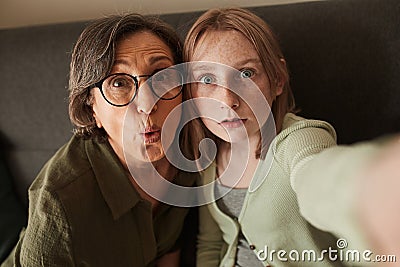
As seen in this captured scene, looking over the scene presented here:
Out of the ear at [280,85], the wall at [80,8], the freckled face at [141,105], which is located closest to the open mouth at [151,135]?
the freckled face at [141,105]

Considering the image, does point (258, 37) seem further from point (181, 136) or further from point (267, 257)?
point (267, 257)

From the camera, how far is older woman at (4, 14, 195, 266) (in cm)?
91

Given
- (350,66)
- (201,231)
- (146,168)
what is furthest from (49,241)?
(350,66)

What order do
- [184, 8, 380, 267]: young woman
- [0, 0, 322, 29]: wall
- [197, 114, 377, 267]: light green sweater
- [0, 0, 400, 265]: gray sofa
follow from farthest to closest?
[0, 0, 322, 29]: wall
[0, 0, 400, 265]: gray sofa
[184, 8, 380, 267]: young woman
[197, 114, 377, 267]: light green sweater

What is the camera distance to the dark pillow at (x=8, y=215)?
1299mm

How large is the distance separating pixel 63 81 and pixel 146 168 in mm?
399

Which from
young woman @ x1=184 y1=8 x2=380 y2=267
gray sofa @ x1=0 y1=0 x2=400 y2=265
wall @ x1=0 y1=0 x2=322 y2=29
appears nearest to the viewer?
young woman @ x1=184 y1=8 x2=380 y2=267

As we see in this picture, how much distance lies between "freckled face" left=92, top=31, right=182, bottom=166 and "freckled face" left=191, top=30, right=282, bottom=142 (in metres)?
0.07

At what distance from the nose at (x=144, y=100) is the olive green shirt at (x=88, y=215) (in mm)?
163

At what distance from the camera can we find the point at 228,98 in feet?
2.88

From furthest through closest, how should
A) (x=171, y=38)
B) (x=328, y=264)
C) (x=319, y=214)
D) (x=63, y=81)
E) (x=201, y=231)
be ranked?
1. (x=63, y=81)
2. (x=201, y=231)
3. (x=171, y=38)
4. (x=328, y=264)
5. (x=319, y=214)

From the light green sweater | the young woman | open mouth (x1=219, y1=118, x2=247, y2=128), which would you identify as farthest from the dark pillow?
open mouth (x1=219, y1=118, x2=247, y2=128)

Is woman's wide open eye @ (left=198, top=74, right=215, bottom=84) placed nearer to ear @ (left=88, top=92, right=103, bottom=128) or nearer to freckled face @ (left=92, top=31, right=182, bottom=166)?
freckled face @ (left=92, top=31, right=182, bottom=166)

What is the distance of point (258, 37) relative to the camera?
2.93 feet
